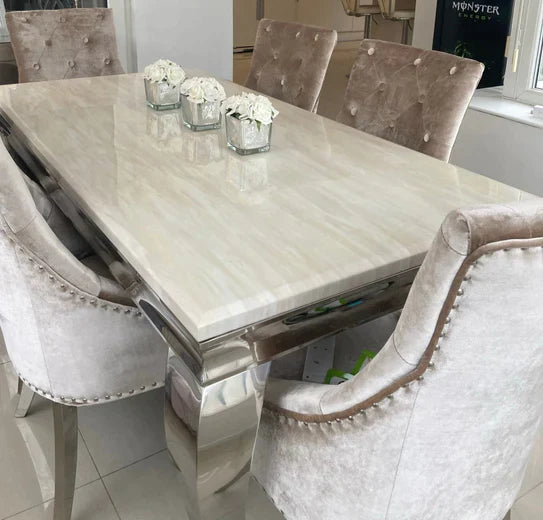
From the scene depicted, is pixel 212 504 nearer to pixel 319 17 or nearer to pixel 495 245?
pixel 495 245

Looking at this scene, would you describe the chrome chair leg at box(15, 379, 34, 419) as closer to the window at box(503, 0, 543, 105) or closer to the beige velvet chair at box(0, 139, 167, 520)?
the beige velvet chair at box(0, 139, 167, 520)

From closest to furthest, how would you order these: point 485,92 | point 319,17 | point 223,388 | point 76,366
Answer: point 223,388 < point 76,366 < point 485,92 < point 319,17

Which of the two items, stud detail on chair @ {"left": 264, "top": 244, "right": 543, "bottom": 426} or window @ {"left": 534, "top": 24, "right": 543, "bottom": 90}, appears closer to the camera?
stud detail on chair @ {"left": 264, "top": 244, "right": 543, "bottom": 426}

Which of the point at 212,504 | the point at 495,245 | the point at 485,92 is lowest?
the point at 212,504

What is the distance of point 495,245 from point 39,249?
813 millimetres

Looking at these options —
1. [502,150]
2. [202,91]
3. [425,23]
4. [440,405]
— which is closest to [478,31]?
[425,23]

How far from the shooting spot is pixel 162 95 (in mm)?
2008

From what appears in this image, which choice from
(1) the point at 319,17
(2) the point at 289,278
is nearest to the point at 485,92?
(2) the point at 289,278

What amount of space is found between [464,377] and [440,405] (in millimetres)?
56

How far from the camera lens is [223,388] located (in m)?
0.96

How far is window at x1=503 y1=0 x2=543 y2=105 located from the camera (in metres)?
2.86

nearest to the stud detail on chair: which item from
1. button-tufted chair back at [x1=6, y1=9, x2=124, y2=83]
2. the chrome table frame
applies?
the chrome table frame

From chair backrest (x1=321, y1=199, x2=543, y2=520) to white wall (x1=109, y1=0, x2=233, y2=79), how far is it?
11.0 ft

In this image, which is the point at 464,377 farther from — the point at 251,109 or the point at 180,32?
the point at 180,32
